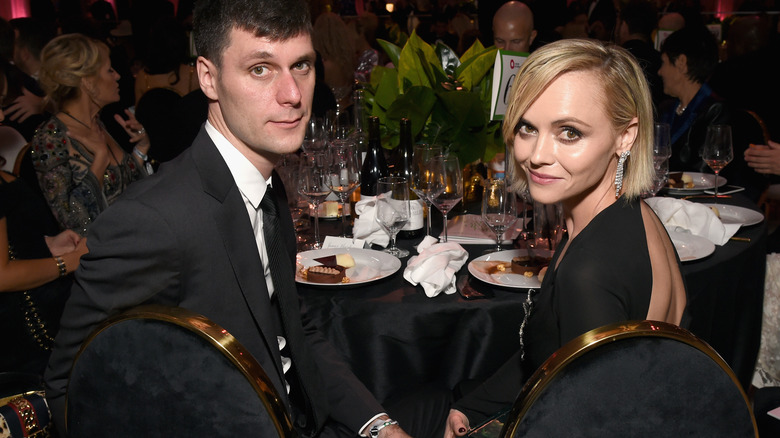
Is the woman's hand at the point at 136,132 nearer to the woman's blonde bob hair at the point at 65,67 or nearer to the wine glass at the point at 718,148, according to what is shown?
the woman's blonde bob hair at the point at 65,67

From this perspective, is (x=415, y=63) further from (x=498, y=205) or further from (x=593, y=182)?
(x=593, y=182)

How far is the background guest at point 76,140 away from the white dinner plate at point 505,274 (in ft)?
7.05

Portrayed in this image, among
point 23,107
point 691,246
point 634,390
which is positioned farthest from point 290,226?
point 23,107

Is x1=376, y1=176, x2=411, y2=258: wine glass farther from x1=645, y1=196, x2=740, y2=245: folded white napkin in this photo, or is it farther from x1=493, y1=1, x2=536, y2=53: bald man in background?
x1=493, y1=1, x2=536, y2=53: bald man in background

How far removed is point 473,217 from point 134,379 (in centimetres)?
190

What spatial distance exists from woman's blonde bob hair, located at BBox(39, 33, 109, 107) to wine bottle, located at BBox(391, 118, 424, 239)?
1.77 meters

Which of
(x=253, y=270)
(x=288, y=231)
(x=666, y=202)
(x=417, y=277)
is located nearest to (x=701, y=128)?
(x=666, y=202)

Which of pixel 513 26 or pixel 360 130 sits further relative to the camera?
pixel 513 26

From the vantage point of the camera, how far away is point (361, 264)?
2.13 metres

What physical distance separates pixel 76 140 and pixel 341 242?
1756 mm

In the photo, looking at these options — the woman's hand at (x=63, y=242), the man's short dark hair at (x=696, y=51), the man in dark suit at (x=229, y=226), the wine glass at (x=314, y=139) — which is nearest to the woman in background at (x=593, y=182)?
the man in dark suit at (x=229, y=226)

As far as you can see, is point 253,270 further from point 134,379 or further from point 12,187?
point 12,187

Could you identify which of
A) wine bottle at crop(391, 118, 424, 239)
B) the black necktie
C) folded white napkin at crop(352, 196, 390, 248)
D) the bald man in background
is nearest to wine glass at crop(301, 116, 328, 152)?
wine bottle at crop(391, 118, 424, 239)

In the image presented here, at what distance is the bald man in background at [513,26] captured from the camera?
14.5 feet
